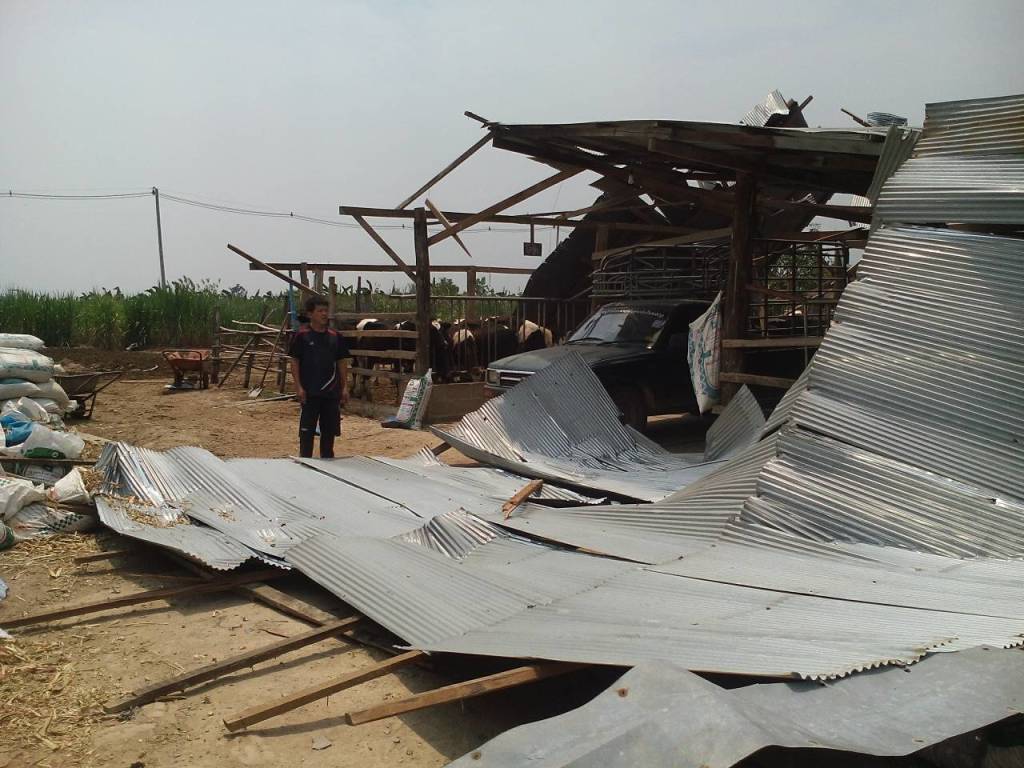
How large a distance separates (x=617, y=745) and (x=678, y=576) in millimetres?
1718

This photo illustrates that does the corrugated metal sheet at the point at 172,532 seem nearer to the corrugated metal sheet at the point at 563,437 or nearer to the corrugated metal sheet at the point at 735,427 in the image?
the corrugated metal sheet at the point at 563,437

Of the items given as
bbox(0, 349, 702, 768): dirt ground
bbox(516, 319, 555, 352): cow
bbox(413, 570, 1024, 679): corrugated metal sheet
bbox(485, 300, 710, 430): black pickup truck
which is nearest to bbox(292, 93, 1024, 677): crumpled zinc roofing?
bbox(413, 570, 1024, 679): corrugated metal sheet

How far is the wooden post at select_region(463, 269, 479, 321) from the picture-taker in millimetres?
14258

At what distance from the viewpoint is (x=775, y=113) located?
36.3ft

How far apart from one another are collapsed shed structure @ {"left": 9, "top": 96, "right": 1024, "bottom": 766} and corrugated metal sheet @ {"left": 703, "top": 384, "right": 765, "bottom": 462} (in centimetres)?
3

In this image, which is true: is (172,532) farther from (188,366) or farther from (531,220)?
(188,366)

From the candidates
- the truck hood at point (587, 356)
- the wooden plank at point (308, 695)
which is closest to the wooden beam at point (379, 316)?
the truck hood at point (587, 356)

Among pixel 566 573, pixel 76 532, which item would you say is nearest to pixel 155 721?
pixel 566 573

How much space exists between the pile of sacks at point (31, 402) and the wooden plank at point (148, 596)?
3.30 m

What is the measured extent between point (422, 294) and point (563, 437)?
5610 millimetres

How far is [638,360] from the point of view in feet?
A: 33.3

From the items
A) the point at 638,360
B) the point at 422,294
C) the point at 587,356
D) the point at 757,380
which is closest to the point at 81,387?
the point at 422,294

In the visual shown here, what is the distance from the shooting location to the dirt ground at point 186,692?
3.27 metres

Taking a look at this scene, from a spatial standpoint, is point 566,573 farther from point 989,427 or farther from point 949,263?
point 949,263
